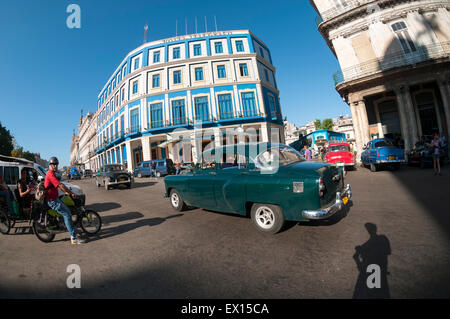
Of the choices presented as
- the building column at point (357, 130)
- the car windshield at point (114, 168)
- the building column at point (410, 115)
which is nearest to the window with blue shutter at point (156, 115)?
the car windshield at point (114, 168)

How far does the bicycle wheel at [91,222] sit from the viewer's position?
451cm

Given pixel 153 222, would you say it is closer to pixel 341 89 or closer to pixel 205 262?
pixel 205 262

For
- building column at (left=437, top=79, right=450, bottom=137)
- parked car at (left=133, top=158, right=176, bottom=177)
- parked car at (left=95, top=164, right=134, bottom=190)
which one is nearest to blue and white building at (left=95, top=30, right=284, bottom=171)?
parked car at (left=133, top=158, right=176, bottom=177)

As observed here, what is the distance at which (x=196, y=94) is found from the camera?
2547 centimetres

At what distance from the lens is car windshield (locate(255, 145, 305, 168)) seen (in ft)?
13.2

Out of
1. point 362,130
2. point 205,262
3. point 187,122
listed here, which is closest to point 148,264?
point 205,262

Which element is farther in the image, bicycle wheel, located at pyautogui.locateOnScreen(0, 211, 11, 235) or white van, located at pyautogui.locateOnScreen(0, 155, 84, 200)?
white van, located at pyautogui.locateOnScreen(0, 155, 84, 200)

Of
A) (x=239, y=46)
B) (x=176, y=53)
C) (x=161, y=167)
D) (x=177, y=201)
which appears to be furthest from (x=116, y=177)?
(x=239, y=46)

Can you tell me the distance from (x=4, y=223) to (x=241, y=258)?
20.9ft

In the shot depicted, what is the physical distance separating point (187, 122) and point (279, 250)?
2346cm

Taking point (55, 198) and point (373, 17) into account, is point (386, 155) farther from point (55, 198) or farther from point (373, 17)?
point (55, 198)

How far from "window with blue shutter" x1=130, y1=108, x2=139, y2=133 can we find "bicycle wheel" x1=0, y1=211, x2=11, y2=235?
2253cm

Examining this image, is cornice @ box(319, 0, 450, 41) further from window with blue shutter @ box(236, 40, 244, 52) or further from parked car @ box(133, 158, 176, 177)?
parked car @ box(133, 158, 176, 177)

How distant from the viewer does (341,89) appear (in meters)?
17.5
